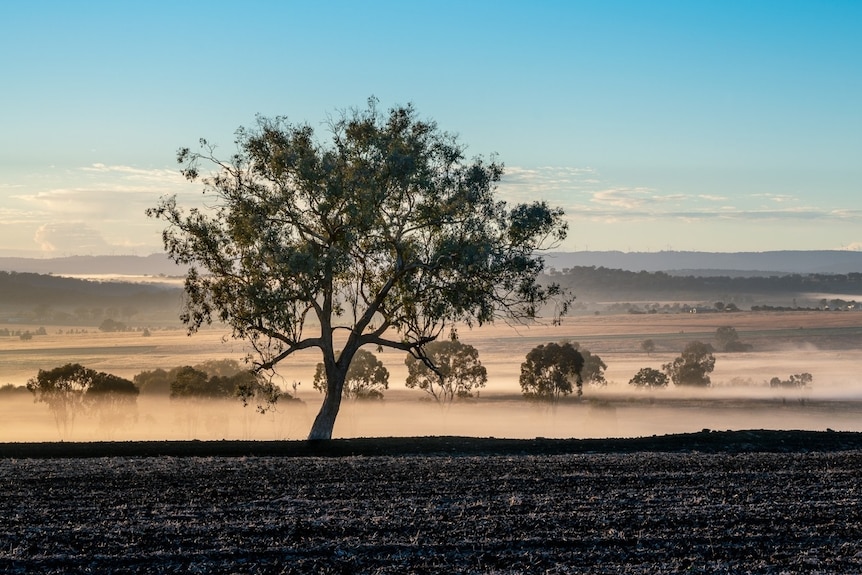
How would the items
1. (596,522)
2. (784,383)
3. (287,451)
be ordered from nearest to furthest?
1. (596,522)
2. (287,451)
3. (784,383)

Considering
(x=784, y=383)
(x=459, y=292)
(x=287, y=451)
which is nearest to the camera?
(x=287, y=451)

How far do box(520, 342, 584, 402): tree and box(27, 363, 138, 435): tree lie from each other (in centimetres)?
3423

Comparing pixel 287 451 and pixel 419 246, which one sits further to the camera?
pixel 419 246

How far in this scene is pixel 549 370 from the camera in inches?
3590

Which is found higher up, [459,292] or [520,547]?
[459,292]

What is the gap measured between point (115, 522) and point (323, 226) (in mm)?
18114

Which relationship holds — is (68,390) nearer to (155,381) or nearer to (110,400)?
(110,400)

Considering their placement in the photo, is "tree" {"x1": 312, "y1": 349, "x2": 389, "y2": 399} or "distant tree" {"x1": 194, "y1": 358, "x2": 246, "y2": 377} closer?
"tree" {"x1": 312, "y1": 349, "x2": 389, "y2": 399}

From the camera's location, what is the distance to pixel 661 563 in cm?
1584

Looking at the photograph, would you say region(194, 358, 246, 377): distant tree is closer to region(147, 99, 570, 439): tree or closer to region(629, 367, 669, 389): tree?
region(629, 367, 669, 389): tree

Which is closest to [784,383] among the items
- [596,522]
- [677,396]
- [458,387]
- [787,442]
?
[677,396]

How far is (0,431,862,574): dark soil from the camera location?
1616 centimetres

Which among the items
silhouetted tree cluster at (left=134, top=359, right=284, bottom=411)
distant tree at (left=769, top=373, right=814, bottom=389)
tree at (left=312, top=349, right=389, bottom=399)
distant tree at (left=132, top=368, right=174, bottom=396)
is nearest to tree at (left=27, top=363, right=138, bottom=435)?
silhouetted tree cluster at (left=134, top=359, right=284, bottom=411)

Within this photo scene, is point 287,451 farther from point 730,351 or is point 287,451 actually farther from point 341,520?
point 730,351
